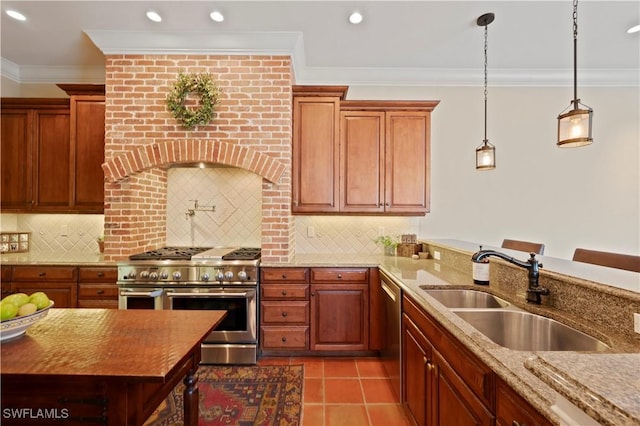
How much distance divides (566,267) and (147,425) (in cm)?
285

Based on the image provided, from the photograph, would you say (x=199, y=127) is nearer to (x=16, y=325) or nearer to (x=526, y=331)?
(x=16, y=325)

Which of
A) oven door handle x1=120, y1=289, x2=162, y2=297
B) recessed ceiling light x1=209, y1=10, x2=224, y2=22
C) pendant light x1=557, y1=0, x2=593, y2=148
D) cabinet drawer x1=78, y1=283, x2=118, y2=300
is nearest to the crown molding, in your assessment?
recessed ceiling light x1=209, y1=10, x2=224, y2=22

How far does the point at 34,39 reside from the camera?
318 centimetres

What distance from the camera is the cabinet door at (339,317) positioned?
3.04 meters

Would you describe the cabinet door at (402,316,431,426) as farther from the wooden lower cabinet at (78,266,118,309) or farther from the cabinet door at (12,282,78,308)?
the cabinet door at (12,282,78,308)

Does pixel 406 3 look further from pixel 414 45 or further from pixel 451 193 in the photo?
pixel 451 193

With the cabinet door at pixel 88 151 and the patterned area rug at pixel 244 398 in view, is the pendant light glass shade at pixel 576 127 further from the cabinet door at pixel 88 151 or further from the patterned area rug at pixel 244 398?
the cabinet door at pixel 88 151

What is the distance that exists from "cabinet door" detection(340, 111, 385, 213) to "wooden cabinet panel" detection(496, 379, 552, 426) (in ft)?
8.12

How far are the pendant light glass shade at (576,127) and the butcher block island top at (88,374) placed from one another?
7.62ft

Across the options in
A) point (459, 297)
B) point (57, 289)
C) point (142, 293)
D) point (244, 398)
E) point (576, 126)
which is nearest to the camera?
point (576, 126)

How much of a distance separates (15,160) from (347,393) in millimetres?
4188

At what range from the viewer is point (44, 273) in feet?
9.75

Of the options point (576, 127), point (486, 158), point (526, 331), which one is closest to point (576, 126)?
point (576, 127)

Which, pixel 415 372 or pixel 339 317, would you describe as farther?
pixel 339 317
